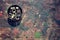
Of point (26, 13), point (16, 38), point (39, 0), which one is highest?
point (39, 0)

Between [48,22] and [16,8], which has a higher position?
[16,8]

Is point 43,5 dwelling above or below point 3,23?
above

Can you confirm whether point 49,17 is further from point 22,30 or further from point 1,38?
point 1,38

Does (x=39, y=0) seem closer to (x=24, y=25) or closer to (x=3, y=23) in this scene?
(x=24, y=25)

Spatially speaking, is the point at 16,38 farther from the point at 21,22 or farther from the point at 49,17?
A: the point at 49,17

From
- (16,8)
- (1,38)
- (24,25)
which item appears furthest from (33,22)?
(1,38)

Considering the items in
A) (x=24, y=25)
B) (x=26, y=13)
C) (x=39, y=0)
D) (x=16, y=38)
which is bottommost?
(x=16, y=38)

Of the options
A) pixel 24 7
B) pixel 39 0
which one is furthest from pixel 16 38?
pixel 39 0

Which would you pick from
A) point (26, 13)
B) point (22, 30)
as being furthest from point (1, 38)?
point (26, 13)
